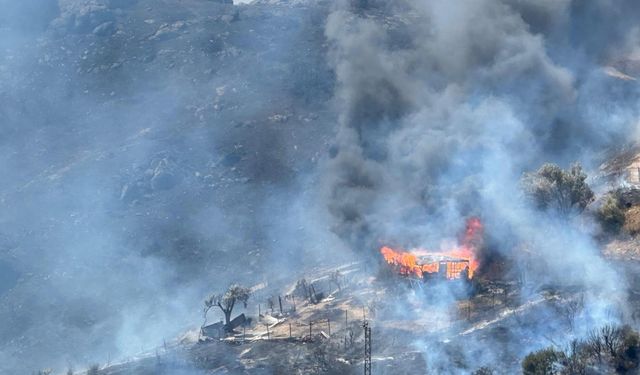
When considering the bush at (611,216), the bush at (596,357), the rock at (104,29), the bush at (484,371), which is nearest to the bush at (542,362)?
the bush at (596,357)

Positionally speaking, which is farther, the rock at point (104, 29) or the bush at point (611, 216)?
the rock at point (104, 29)

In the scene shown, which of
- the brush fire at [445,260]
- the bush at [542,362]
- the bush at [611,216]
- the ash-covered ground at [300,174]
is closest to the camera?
the bush at [542,362]

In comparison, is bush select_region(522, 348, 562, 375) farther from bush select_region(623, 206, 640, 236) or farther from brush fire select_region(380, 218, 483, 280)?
bush select_region(623, 206, 640, 236)

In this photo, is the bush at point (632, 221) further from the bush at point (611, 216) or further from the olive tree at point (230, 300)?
the olive tree at point (230, 300)

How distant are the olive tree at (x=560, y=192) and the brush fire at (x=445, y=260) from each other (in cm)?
570

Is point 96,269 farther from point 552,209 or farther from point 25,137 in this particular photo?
point 552,209

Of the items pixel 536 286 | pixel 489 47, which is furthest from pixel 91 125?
pixel 536 286

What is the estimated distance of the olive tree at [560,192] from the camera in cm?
6512

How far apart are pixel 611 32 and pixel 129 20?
8185 centimetres

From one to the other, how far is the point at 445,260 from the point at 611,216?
14643 mm

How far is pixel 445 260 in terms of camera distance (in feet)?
Answer: 210

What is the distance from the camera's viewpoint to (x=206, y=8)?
142 meters

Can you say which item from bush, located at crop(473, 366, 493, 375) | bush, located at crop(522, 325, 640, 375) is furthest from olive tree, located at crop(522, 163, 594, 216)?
bush, located at crop(473, 366, 493, 375)

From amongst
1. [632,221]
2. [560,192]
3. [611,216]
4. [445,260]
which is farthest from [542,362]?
[560,192]
